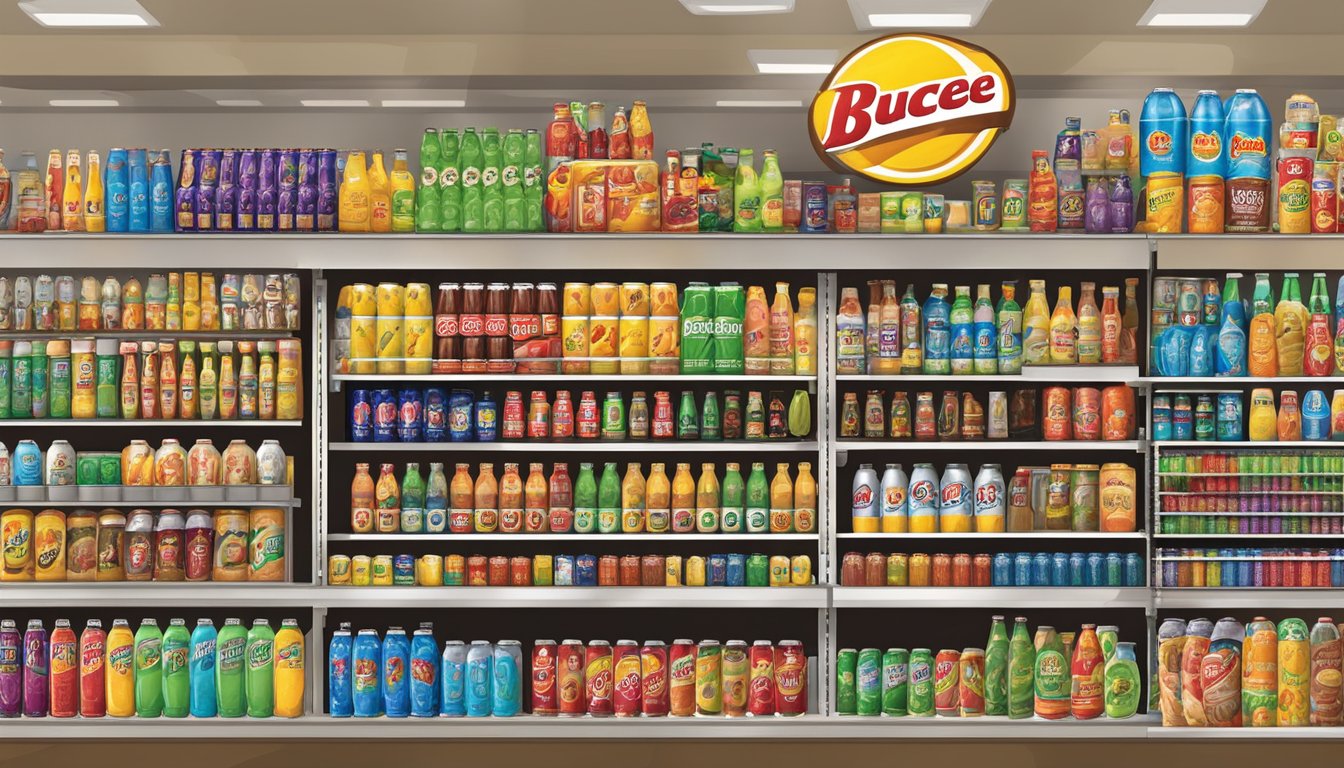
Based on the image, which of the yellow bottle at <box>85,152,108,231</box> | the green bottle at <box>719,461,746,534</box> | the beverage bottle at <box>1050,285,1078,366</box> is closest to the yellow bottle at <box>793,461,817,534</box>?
the green bottle at <box>719,461,746,534</box>

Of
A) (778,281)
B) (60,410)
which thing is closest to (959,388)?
(778,281)

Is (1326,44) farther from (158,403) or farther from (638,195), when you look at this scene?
(158,403)

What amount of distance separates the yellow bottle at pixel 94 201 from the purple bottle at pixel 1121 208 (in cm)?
386

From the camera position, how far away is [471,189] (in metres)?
4.68

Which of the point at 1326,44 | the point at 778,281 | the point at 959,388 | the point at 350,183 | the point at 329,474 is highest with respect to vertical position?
the point at 1326,44

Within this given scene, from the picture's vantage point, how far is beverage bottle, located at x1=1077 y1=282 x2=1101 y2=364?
468 centimetres

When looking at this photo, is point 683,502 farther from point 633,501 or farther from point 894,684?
point 894,684

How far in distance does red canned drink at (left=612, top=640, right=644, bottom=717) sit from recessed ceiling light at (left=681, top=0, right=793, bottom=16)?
7.98 feet

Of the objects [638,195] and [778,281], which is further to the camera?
[778,281]

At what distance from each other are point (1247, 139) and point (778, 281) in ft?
6.06

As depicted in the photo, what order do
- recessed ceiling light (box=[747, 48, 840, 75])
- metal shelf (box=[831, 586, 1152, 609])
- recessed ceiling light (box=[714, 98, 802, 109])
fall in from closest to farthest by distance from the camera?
metal shelf (box=[831, 586, 1152, 609]) < recessed ceiling light (box=[747, 48, 840, 75]) < recessed ceiling light (box=[714, 98, 802, 109])

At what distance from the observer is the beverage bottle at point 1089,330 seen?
4.68m

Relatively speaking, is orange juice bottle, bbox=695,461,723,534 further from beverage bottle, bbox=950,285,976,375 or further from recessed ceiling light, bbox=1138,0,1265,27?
recessed ceiling light, bbox=1138,0,1265,27

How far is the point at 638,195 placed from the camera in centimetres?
466
